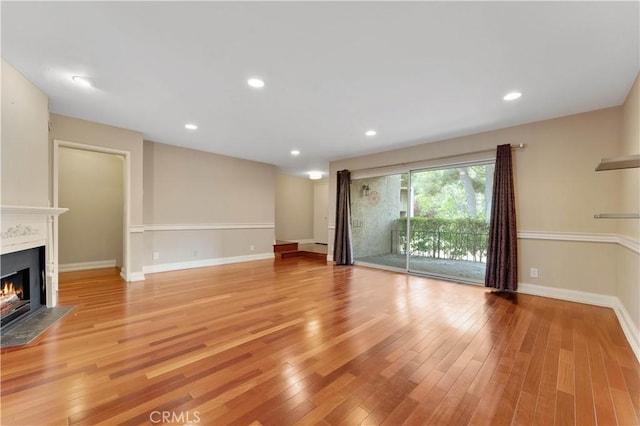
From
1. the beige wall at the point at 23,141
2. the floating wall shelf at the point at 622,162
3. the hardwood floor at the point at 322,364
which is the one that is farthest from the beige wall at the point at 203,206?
the floating wall shelf at the point at 622,162

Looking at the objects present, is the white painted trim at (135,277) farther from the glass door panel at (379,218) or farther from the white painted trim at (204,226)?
the glass door panel at (379,218)

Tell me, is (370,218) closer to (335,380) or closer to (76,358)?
(335,380)

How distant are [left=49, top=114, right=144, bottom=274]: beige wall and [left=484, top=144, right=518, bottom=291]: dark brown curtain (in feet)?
18.8

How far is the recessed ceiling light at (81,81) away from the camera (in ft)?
8.76

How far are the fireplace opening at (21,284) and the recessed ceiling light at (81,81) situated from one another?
1.86m

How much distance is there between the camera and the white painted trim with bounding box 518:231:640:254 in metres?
2.93

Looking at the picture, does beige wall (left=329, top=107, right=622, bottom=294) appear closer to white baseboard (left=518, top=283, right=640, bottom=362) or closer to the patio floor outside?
white baseboard (left=518, top=283, right=640, bottom=362)

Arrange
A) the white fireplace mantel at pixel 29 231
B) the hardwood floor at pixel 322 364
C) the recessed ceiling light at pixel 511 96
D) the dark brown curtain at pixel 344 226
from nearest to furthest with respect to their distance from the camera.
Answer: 1. the hardwood floor at pixel 322 364
2. the white fireplace mantel at pixel 29 231
3. the recessed ceiling light at pixel 511 96
4. the dark brown curtain at pixel 344 226

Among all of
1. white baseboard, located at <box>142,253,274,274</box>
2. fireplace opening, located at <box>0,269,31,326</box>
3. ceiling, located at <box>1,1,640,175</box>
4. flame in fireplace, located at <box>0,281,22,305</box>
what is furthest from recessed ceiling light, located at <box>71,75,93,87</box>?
white baseboard, located at <box>142,253,274,274</box>

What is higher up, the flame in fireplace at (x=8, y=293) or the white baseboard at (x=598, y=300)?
the flame in fireplace at (x=8, y=293)

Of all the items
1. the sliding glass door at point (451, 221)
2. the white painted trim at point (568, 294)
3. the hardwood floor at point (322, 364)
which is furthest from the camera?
the sliding glass door at point (451, 221)

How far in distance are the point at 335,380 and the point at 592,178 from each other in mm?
4151

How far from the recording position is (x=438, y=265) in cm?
575

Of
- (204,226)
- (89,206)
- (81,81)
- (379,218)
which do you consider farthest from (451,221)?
(89,206)
